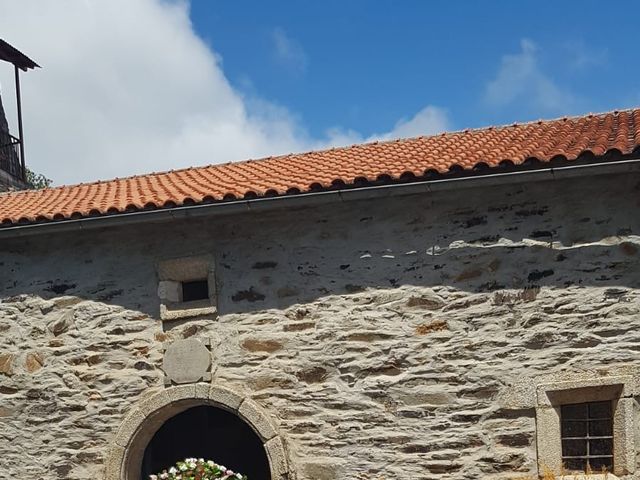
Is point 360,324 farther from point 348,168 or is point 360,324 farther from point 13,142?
point 13,142

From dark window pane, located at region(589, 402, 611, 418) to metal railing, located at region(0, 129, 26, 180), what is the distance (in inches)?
429

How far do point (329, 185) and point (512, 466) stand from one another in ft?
8.42

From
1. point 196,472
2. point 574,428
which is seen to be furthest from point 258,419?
point 574,428

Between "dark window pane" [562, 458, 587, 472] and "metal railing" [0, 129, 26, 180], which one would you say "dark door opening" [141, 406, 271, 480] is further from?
"metal railing" [0, 129, 26, 180]

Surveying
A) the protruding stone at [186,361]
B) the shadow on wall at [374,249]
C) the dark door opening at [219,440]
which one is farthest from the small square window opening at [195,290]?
the dark door opening at [219,440]

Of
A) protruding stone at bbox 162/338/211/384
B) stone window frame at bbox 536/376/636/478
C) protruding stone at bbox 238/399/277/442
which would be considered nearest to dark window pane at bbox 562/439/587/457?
stone window frame at bbox 536/376/636/478

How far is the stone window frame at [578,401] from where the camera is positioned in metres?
5.20

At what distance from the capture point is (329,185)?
5695mm

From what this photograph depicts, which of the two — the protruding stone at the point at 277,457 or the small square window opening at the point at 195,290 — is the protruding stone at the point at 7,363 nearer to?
the small square window opening at the point at 195,290

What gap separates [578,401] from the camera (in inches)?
210

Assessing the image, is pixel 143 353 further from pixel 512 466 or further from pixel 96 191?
pixel 512 466

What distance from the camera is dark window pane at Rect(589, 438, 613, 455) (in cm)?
536

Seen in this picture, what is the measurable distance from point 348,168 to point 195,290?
1.78 m

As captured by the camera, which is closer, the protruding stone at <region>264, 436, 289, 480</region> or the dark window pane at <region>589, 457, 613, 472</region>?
the dark window pane at <region>589, 457, 613, 472</region>
